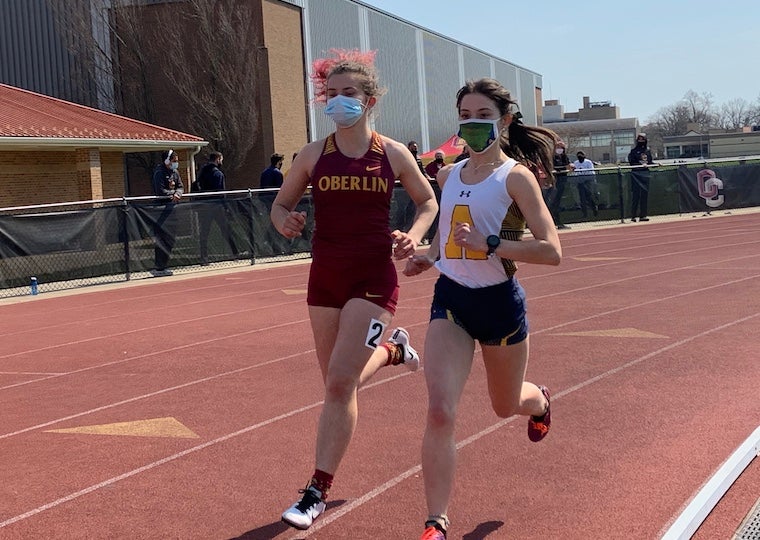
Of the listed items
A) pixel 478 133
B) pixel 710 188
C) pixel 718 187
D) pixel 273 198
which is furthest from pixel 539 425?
pixel 718 187

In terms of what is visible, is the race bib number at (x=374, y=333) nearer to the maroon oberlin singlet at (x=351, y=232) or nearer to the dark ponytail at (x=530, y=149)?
the maroon oberlin singlet at (x=351, y=232)

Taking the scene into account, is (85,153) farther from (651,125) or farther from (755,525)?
(651,125)

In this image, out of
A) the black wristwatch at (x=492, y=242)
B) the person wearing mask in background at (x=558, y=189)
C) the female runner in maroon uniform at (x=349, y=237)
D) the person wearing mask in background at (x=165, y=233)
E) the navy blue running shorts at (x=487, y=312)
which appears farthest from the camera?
the person wearing mask in background at (x=558, y=189)

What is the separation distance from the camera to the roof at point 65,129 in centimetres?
2458

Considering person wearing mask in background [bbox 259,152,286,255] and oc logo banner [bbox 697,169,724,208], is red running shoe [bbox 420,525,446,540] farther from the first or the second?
oc logo banner [bbox 697,169,724,208]

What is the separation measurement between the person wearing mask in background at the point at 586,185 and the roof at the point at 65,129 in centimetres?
1234

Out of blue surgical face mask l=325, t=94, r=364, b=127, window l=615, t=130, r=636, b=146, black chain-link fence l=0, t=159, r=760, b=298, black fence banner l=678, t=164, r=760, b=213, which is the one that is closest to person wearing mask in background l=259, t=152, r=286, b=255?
black chain-link fence l=0, t=159, r=760, b=298

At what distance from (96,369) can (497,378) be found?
18.5 ft

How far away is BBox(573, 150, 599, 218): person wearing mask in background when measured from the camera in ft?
87.2

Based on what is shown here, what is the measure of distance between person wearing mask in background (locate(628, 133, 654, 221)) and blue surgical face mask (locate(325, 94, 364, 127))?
2358 cm

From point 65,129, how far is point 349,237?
22.9 metres

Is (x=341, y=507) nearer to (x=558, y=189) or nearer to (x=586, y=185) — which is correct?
(x=558, y=189)

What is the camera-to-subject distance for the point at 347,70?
4.93 meters

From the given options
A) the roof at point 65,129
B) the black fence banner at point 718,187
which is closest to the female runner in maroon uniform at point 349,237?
the roof at point 65,129
